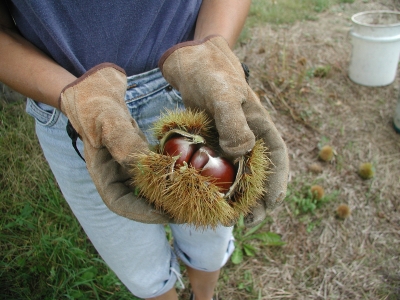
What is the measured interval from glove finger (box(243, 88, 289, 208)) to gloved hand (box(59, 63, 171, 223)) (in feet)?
1.13

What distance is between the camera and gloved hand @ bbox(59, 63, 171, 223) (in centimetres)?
97

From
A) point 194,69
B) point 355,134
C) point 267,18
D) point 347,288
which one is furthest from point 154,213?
point 267,18

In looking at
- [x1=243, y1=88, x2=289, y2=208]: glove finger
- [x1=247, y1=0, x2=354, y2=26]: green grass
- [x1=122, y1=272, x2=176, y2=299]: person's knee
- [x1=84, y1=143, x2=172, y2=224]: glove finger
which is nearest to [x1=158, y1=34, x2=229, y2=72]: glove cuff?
[x1=243, y1=88, x2=289, y2=208]: glove finger

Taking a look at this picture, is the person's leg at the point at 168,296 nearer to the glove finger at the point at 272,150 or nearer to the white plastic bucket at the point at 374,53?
the glove finger at the point at 272,150

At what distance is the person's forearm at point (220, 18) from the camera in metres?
1.21

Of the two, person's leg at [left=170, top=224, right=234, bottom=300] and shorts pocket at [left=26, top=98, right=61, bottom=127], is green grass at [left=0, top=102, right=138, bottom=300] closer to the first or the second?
person's leg at [left=170, top=224, right=234, bottom=300]

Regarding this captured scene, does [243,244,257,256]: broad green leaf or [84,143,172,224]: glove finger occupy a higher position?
[84,143,172,224]: glove finger

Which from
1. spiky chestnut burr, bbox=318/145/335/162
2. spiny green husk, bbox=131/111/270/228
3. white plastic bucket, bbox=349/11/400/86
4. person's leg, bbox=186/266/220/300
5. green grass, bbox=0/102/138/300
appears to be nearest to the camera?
spiny green husk, bbox=131/111/270/228

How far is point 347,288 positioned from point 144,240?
49.6 inches

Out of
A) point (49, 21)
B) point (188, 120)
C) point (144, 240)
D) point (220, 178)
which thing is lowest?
point (144, 240)

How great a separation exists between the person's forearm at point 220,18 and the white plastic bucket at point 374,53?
2.23 metres

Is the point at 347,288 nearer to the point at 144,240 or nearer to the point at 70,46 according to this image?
the point at 144,240

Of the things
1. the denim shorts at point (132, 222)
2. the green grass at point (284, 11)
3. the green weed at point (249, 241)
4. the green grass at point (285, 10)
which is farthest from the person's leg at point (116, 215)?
the green grass at point (285, 10)

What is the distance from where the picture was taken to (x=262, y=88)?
3.00 meters
